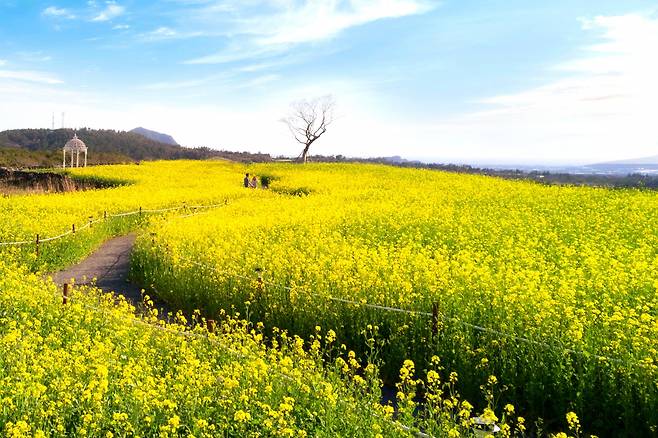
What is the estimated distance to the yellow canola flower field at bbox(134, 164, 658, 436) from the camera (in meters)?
6.75

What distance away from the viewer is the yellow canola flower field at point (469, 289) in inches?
266

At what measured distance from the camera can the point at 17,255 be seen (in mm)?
15016

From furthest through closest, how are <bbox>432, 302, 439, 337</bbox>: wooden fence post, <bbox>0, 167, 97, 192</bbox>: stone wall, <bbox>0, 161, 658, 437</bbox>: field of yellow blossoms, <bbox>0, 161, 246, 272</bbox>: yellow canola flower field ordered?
<bbox>0, 167, 97, 192</bbox>: stone wall < <bbox>0, 161, 246, 272</bbox>: yellow canola flower field < <bbox>432, 302, 439, 337</bbox>: wooden fence post < <bbox>0, 161, 658, 437</bbox>: field of yellow blossoms

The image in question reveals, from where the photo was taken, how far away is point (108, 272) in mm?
15492

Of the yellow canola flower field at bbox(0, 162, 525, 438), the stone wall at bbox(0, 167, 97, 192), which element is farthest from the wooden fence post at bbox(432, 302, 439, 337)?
the stone wall at bbox(0, 167, 97, 192)

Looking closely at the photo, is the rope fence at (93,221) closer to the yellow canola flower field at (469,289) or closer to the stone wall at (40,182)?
the yellow canola flower field at (469,289)

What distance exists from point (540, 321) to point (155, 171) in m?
47.2

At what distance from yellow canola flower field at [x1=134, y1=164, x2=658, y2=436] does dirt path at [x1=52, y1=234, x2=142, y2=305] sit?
26.2 inches

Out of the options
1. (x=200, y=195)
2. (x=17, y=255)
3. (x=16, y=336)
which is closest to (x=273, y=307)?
(x=16, y=336)

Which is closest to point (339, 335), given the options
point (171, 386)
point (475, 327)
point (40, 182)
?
point (475, 327)

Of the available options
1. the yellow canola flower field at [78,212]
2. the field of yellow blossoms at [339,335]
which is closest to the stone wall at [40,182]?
the yellow canola flower field at [78,212]

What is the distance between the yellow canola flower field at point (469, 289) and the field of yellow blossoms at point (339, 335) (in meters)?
0.04

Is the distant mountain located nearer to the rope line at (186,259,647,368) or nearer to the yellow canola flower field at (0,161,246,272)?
the yellow canola flower field at (0,161,246,272)

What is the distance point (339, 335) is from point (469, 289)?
2.47 meters
